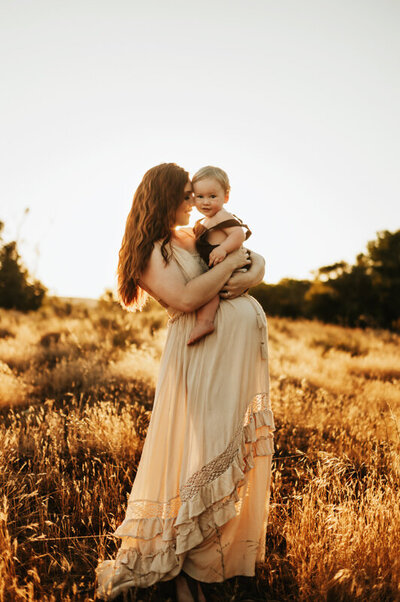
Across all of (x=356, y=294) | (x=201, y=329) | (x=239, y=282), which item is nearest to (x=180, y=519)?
(x=201, y=329)

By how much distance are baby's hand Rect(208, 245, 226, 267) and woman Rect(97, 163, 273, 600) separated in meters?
0.04

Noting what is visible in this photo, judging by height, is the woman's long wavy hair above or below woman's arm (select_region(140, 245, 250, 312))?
above

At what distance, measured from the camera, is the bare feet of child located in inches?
93.4

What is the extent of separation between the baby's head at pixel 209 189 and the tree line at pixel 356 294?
1880 centimetres

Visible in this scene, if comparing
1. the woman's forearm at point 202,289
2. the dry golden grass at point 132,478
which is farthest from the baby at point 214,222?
the dry golden grass at point 132,478

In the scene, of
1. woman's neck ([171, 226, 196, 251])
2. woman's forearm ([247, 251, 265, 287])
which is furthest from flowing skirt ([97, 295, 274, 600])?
woman's neck ([171, 226, 196, 251])

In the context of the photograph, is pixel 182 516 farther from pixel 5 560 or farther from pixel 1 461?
pixel 1 461

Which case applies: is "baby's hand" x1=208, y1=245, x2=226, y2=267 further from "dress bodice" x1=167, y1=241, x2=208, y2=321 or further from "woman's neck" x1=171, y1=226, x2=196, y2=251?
"woman's neck" x1=171, y1=226, x2=196, y2=251

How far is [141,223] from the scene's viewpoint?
2.52 metres

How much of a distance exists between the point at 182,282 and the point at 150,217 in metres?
0.43

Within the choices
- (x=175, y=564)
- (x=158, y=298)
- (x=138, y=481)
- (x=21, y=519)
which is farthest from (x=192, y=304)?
(x=21, y=519)

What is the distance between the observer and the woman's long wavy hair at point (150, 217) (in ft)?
8.12

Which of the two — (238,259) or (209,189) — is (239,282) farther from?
(209,189)

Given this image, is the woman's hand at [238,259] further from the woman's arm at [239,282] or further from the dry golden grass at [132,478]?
the dry golden grass at [132,478]
